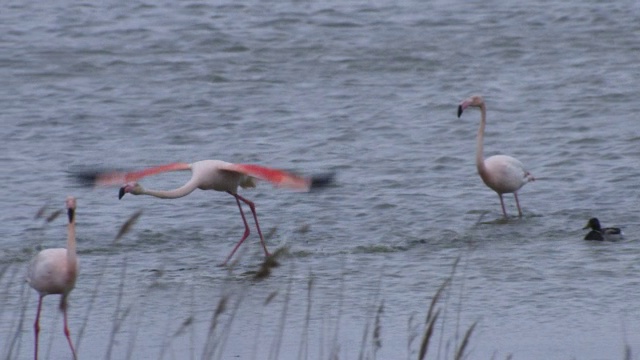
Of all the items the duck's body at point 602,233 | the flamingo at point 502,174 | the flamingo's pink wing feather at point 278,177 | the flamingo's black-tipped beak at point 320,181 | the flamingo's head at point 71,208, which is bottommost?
the duck's body at point 602,233

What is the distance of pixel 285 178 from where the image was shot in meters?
8.15

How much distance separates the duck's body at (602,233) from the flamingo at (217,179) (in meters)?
1.92

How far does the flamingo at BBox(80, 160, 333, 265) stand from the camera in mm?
7855

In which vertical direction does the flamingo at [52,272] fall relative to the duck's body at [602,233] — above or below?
above

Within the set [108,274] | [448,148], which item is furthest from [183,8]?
[108,274]

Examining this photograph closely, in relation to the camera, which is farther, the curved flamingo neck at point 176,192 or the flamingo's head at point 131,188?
the curved flamingo neck at point 176,192

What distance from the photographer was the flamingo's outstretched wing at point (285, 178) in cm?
755

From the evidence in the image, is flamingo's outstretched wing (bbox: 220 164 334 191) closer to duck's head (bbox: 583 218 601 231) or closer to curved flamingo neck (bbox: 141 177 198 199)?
curved flamingo neck (bbox: 141 177 198 199)

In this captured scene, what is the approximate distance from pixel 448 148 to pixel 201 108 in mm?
3129

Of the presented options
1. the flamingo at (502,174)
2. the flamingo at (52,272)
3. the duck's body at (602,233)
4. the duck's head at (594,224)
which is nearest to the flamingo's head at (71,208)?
the flamingo at (52,272)

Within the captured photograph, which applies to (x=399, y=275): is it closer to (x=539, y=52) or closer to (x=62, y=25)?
(x=539, y=52)

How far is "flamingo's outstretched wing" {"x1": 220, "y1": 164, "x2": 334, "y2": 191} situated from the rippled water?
1.78ft

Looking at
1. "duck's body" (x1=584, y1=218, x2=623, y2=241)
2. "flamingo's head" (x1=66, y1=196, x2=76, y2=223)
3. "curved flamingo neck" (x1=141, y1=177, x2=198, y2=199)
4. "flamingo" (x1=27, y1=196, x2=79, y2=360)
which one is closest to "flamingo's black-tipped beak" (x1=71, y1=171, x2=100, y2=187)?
"curved flamingo neck" (x1=141, y1=177, x2=198, y2=199)

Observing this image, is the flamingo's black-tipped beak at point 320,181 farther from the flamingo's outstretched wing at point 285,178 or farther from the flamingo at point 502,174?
the flamingo at point 502,174
